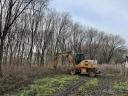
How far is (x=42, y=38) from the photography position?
6612 centimetres

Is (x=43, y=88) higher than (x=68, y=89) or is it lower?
higher

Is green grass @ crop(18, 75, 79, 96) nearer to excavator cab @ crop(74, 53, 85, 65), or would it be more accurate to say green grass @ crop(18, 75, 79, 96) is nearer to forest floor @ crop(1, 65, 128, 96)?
forest floor @ crop(1, 65, 128, 96)

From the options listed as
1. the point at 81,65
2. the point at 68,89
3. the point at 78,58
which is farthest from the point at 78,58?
the point at 68,89

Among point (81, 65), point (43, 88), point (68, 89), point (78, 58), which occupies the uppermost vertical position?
point (78, 58)

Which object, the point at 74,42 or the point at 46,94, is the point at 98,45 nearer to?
the point at 74,42

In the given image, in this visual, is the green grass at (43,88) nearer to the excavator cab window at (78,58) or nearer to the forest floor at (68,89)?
the forest floor at (68,89)

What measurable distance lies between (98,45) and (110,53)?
741 centimetres

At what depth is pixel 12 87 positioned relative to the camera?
66.1ft

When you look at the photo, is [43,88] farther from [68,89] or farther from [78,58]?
[78,58]

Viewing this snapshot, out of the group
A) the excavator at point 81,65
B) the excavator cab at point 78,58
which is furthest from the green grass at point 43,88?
the excavator cab at point 78,58

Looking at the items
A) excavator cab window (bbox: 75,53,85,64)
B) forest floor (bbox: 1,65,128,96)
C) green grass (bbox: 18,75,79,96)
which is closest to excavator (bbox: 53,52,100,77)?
excavator cab window (bbox: 75,53,85,64)

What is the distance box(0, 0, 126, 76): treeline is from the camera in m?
32.4

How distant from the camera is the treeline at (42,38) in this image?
32406 millimetres

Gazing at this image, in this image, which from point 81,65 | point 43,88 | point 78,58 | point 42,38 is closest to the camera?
point 43,88
